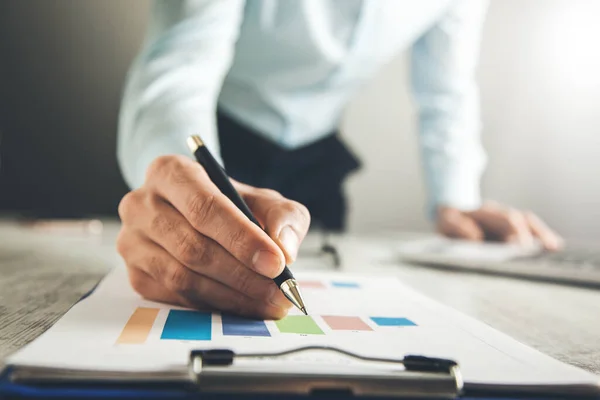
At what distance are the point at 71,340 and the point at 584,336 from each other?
0.35m

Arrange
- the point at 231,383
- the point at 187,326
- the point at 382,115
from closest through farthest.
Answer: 1. the point at 231,383
2. the point at 187,326
3. the point at 382,115

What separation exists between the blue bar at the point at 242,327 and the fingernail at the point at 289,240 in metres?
0.05

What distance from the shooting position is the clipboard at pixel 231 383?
20 centimetres

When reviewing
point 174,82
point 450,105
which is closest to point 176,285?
point 174,82

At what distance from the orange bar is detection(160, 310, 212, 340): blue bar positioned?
0.01m

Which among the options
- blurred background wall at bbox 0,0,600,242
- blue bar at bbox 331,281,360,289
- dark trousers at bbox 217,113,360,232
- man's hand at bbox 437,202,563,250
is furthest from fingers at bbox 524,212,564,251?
blurred background wall at bbox 0,0,600,242

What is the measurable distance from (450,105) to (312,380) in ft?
3.64

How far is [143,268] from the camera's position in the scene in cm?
39

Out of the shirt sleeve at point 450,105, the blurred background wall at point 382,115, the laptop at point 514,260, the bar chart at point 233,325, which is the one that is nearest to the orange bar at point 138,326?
the bar chart at point 233,325

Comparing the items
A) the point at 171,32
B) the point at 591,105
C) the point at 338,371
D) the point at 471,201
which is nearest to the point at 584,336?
the point at 338,371

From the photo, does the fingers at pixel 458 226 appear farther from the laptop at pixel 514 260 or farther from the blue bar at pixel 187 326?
the blue bar at pixel 187 326

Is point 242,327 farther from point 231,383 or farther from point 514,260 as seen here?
point 514,260

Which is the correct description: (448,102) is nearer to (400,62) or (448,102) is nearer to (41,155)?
(400,62)

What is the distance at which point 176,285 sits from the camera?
364 millimetres
